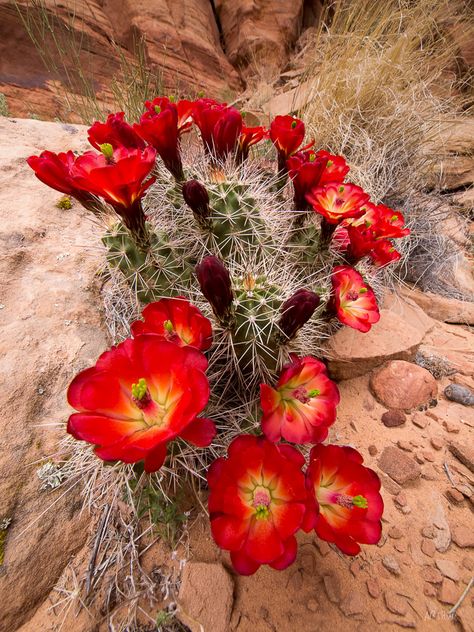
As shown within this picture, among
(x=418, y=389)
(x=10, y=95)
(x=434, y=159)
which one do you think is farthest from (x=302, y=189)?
(x=10, y=95)

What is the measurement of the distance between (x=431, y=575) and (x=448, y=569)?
0.06 m

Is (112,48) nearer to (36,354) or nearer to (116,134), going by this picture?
(116,134)

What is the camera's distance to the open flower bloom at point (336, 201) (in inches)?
50.9

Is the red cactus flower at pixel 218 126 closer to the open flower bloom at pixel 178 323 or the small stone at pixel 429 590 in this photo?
the open flower bloom at pixel 178 323

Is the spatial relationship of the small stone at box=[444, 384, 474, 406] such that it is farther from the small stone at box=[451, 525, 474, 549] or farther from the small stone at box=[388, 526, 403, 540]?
the small stone at box=[388, 526, 403, 540]

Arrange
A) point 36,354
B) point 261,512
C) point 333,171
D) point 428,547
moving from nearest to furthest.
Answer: point 261,512 < point 428,547 < point 36,354 < point 333,171

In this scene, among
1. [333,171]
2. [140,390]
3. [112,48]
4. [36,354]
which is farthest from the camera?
[112,48]

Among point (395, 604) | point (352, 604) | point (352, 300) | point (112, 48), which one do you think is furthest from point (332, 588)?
point (112, 48)

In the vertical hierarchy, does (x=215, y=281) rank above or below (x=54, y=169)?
below

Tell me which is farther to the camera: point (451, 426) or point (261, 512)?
point (451, 426)

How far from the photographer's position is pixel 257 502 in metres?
0.86


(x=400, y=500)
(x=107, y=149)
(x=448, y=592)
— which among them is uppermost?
(x=107, y=149)

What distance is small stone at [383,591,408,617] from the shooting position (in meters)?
0.94

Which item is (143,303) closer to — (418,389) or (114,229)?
(114,229)
